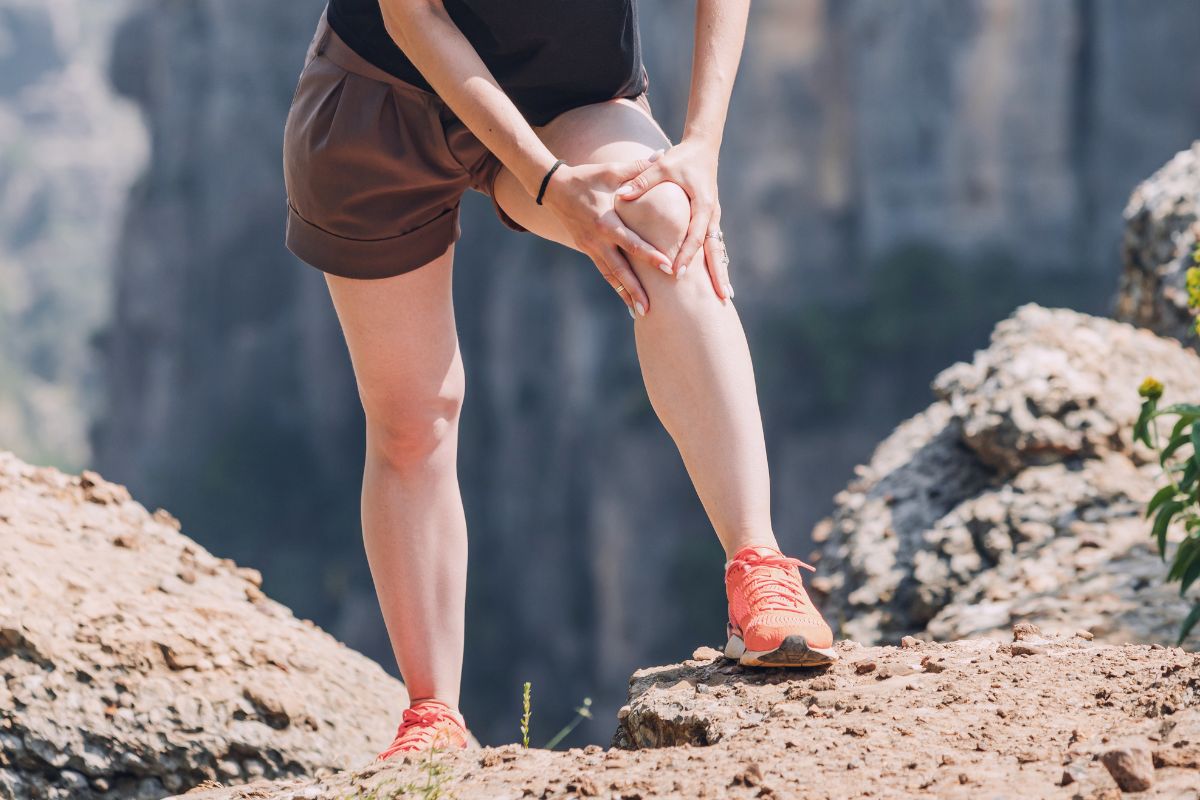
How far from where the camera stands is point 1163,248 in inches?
151

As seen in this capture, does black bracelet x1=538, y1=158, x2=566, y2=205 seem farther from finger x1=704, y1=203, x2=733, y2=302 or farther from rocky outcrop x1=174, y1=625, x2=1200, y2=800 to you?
rocky outcrop x1=174, y1=625, x2=1200, y2=800

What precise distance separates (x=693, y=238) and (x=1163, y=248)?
2.52m

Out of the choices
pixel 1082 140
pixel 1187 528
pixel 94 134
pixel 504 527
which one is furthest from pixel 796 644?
pixel 94 134

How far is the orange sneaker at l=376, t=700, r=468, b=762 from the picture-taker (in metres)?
2.02

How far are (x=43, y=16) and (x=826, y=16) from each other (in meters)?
70.6

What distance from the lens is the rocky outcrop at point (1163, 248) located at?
12.3 ft

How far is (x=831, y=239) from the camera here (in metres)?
21.9

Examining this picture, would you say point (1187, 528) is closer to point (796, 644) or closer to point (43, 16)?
point (796, 644)

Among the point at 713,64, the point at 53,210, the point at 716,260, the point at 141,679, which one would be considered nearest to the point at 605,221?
the point at 716,260

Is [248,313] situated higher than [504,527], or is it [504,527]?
[248,313]

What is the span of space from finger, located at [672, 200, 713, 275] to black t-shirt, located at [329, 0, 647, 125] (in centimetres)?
28

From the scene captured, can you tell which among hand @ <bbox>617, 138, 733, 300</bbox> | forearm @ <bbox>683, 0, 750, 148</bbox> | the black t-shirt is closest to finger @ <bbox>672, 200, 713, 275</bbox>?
hand @ <bbox>617, 138, 733, 300</bbox>

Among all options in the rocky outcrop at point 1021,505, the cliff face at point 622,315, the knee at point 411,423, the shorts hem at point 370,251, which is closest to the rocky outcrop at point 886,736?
the knee at point 411,423

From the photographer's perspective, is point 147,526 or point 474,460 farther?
point 474,460
